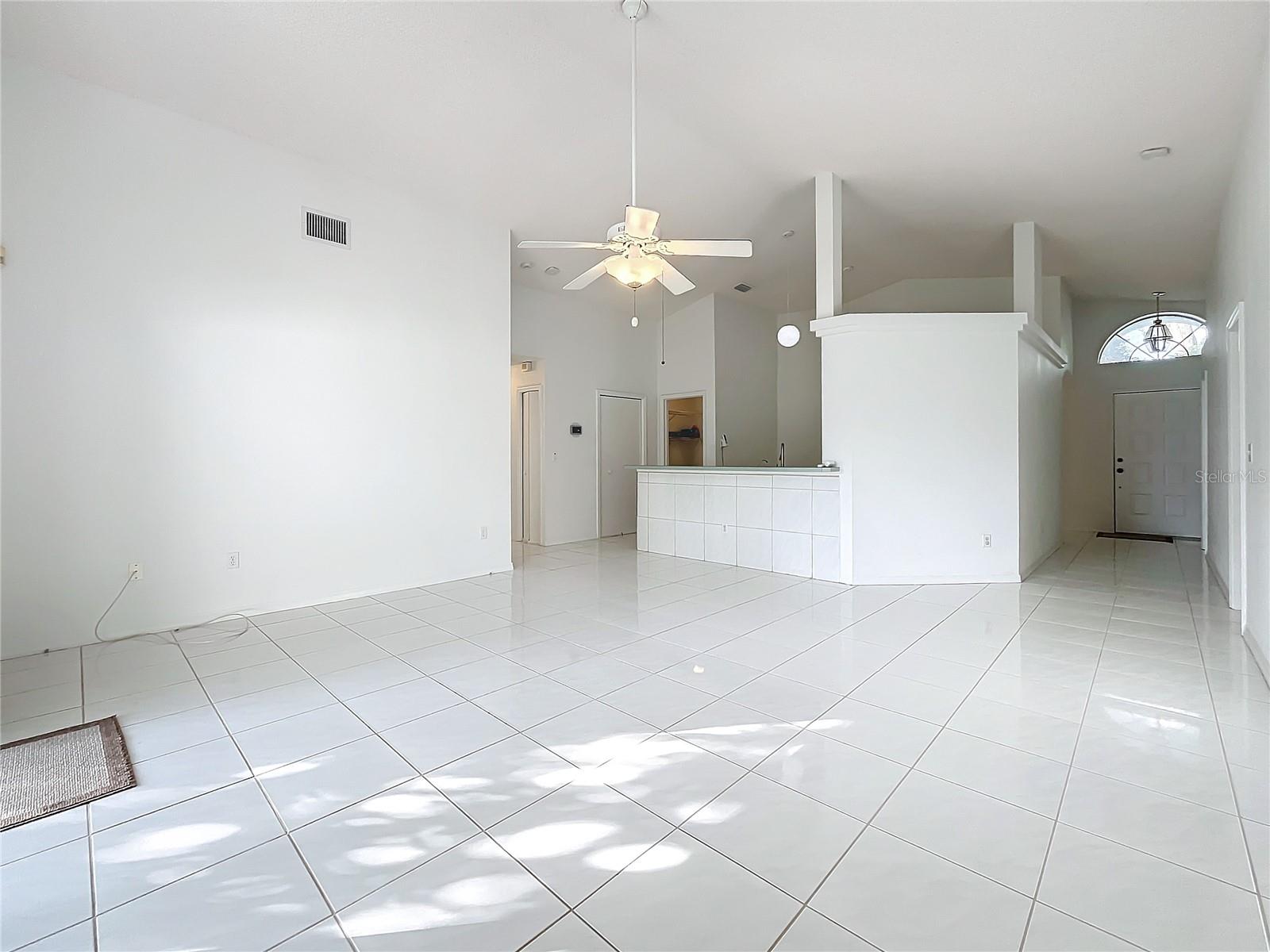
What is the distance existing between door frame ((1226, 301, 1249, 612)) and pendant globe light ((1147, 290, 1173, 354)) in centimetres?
422

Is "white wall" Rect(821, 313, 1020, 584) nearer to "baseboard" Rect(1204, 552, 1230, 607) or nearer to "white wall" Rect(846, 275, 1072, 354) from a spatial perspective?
"baseboard" Rect(1204, 552, 1230, 607)

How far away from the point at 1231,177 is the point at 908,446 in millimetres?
2820

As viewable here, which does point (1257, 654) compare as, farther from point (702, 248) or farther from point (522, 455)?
point (522, 455)

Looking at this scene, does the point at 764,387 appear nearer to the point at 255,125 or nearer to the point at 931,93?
the point at 931,93

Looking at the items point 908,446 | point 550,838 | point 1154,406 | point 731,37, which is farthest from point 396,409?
point 1154,406

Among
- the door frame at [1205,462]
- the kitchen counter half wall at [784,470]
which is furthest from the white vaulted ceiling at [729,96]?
the kitchen counter half wall at [784,470]

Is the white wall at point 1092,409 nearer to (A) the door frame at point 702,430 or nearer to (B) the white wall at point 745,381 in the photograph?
(B) the white wall at point 745,381

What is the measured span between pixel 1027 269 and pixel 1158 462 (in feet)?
14.2

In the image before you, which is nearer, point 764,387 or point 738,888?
point 738,888

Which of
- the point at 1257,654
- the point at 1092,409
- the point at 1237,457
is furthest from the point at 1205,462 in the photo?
the point at 1257,654

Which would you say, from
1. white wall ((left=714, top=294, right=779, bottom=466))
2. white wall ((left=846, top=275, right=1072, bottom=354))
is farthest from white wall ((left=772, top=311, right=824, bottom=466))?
white wall ((left=846, top=275, right=1072, bottom=354))

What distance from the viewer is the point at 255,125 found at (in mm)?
3988

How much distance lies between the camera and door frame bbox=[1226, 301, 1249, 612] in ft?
12.2

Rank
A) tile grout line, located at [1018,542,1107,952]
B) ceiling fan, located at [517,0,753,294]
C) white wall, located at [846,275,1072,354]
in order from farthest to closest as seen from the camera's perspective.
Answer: white wall, located at [846,275,1072,354] < ceiling fan, located at [517,0,753,294] < tile grout line, located at [1018,542,1107,952]
